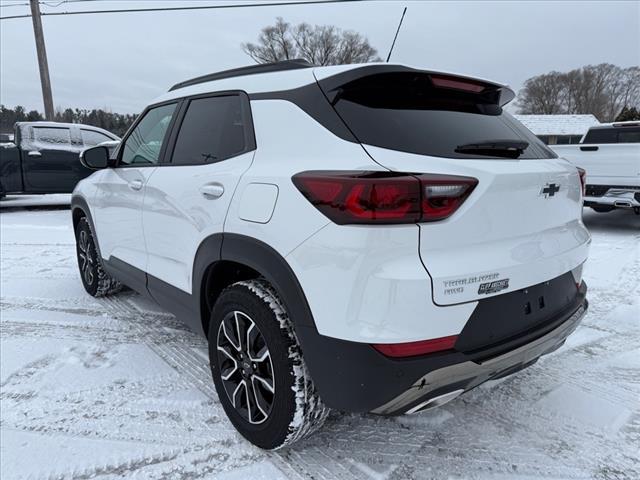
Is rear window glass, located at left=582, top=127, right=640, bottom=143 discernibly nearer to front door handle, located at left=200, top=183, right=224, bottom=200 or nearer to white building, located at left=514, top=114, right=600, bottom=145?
front door handle, located at left=200, top=183, right=224, bottom=200

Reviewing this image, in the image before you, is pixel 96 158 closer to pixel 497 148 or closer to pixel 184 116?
pixel 184 116

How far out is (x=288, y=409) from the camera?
193 cm

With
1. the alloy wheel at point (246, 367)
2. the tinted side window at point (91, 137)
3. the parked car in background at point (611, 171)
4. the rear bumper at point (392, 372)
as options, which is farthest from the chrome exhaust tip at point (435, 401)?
the tinted side window at point (91, 137)

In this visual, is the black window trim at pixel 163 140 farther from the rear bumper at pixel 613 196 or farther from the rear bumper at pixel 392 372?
the rear bumper at pixel 613 196

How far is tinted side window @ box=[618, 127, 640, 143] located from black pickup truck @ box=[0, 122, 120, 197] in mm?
10936

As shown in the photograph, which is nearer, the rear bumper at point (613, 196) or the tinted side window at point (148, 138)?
the tinted side window at point (148, 138)

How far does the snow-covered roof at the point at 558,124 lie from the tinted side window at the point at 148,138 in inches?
1895

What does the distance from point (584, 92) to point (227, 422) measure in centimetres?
7617

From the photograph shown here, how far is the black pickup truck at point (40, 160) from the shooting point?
31.6 feet

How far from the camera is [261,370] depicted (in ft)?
6.88

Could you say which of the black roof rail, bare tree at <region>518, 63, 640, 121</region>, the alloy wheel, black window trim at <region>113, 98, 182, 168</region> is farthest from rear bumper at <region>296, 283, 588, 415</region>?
bare tree at <region>518, 63, 640, 121</region>

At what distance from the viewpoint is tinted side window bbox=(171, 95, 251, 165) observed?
2312 mm

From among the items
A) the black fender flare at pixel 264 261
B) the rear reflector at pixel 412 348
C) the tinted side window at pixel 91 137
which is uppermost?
the tinted side window at pixel 91 137

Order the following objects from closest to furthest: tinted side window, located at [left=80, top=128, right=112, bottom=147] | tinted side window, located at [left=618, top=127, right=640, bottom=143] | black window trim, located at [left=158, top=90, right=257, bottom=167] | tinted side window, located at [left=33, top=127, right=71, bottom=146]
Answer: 1. black window trim, located at [left=158, top=90, right=257, bottom=167]
2. tinted side window, located at [left=618, top=127, right=640, bottom=143]
3. tinted side window, located at [left=33, top=127, right=71, bottom=146]
4. tinted side window, located at [left=80, top=128, right=112, bottom=147]
